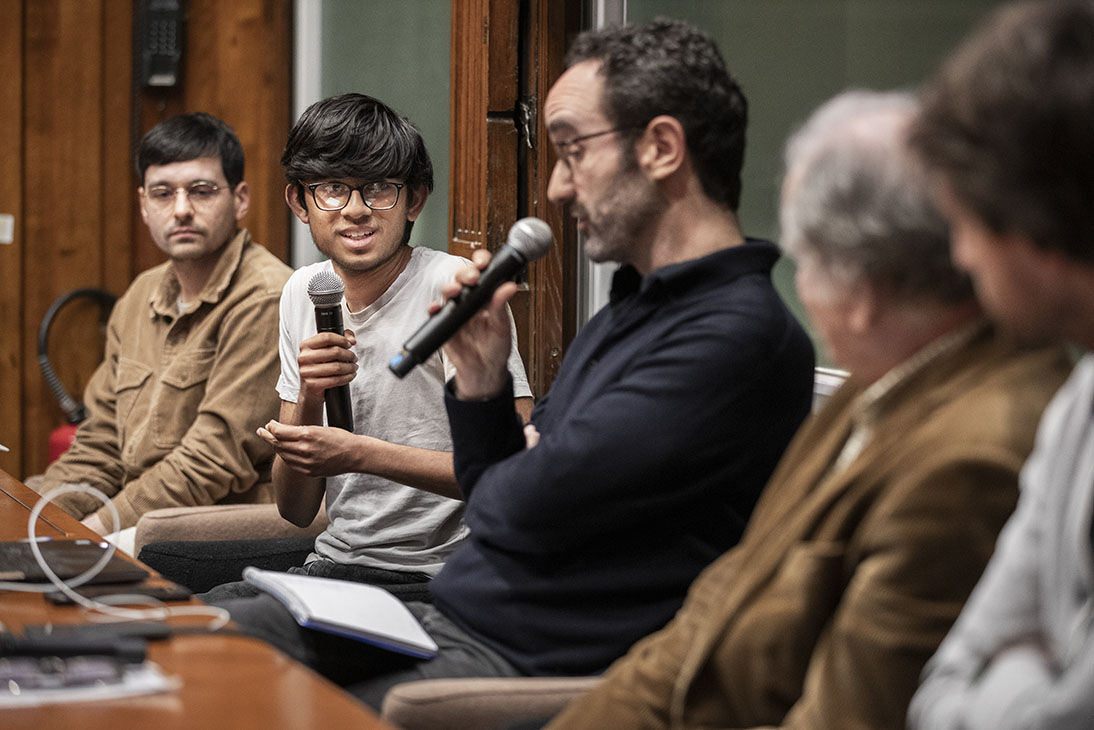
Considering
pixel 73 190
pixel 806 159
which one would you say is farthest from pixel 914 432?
pixel 73 190

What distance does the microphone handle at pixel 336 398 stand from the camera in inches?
88.1

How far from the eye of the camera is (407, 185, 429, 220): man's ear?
8.53ft

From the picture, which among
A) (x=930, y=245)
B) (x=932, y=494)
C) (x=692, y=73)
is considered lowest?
(x=932, y=494)

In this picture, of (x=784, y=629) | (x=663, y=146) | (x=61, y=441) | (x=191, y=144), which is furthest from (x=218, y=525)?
(x=61, y=441)

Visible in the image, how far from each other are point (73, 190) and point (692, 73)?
357 centimetres

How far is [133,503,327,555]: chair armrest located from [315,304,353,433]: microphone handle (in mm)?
414

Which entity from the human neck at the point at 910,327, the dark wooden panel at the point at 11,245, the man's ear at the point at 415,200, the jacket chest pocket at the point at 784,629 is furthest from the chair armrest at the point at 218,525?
the dark wooden panel at the point at 11,245

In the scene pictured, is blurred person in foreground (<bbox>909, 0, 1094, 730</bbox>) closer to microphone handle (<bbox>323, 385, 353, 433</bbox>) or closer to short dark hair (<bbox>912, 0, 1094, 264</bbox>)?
short dark hair (<bbox>912, 0, 1094, 264</bbox>)

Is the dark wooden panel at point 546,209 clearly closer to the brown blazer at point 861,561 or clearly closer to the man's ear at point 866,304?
the brown blazer at point 861,561

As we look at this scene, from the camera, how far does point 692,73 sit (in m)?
1.78

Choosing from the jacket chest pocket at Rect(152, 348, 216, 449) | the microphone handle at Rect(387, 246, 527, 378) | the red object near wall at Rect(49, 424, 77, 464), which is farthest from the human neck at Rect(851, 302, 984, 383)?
the red object near wall at Rect(49, 424, 77, 464)

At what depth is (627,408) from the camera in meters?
1.63

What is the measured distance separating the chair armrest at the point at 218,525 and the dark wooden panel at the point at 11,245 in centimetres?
234

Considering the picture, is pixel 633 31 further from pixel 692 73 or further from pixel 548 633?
pixel 548 633
